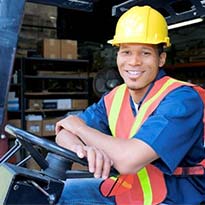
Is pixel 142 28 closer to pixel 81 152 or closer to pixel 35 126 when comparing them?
pixel 81 152

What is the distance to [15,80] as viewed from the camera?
21.3ft

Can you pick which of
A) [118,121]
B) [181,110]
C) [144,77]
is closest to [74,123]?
[118,121]

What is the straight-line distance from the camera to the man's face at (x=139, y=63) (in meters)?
1.71

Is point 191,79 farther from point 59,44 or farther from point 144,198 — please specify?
point 144,198

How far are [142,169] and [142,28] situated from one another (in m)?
0.59

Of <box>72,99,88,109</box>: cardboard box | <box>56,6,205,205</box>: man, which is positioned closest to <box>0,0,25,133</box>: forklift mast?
<box>56,6,205,205</box>: man

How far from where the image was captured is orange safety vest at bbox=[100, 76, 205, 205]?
5.49 feet

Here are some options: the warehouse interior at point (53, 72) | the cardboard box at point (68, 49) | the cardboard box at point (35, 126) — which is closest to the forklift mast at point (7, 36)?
the warehouse interior at point (53, 72)

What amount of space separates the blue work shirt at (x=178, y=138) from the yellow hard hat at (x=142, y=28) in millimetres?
175

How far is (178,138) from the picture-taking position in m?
1.49

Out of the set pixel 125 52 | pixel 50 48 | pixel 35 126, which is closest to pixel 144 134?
pixel 125 52

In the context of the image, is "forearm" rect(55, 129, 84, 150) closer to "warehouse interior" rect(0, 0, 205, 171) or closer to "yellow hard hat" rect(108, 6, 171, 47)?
"yellow hard hat" rect(108, 6, 171, 47)

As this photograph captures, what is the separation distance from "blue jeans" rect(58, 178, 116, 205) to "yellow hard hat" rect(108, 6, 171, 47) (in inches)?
29.6

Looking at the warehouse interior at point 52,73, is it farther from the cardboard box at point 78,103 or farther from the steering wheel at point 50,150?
the steering wheel at point 50,150
